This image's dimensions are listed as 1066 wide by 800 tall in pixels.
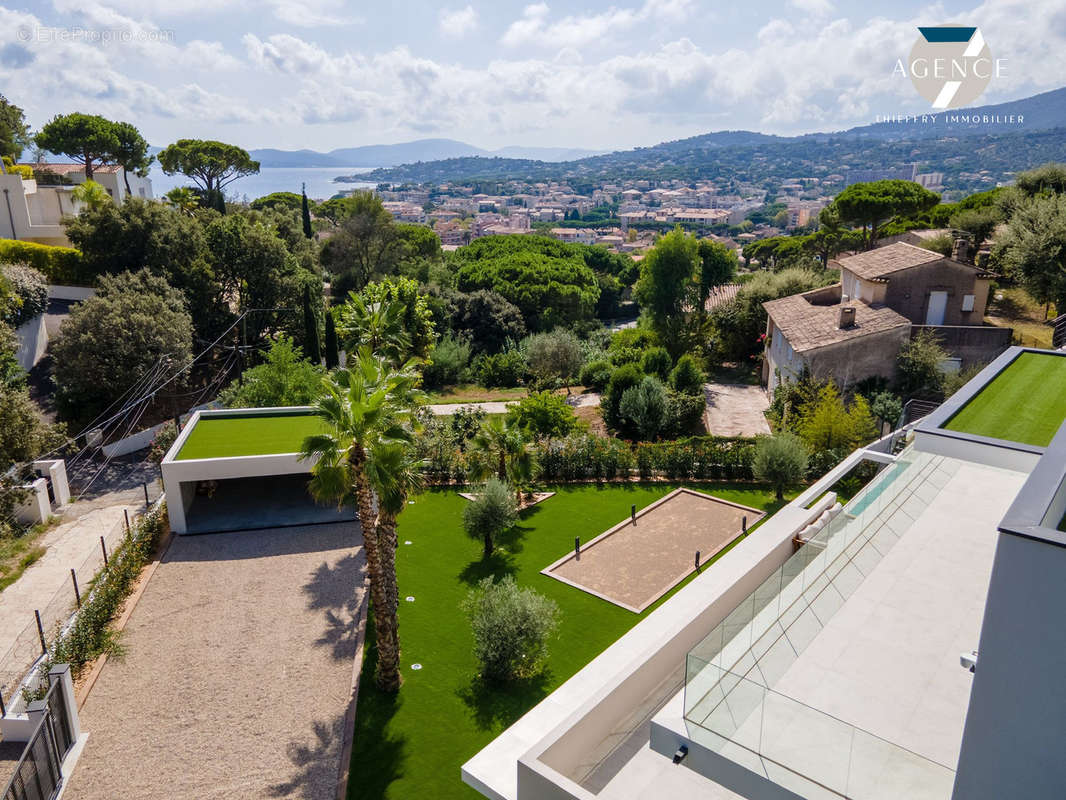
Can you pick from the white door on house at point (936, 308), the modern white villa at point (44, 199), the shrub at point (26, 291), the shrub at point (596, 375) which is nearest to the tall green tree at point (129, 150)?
the modern white villa at point (44, 199)

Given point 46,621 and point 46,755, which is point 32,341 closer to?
point 46,621

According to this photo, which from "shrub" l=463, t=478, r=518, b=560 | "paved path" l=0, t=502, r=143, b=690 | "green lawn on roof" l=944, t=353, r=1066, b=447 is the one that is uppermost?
"green lawn on roof" l=944, t=353, r=1066, b=447

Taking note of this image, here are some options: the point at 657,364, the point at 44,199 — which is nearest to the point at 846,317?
the point at 657,364

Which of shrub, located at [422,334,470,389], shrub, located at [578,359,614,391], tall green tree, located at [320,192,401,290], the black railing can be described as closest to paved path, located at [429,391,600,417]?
shrub, located at [578,359,614,391]

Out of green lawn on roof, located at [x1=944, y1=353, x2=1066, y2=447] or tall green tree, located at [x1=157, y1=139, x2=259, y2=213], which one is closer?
green lawn on roof, located at [x1=944, y1=353, x2=1066, y2=447]

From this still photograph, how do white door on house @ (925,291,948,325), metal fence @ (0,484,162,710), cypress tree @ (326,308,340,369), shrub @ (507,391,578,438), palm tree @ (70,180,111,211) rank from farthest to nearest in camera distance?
1. cypress tree @ (326,308,340,369)
2. palm tree @ (70,180,111,211)
3. white door on house @ (925,291,948,325)
4. shrub @ (507,391,578,438)
5. metal fence @ (0,484,162,710)

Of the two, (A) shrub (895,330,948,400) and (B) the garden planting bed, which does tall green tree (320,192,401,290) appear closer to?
(B) the garden planting bed
